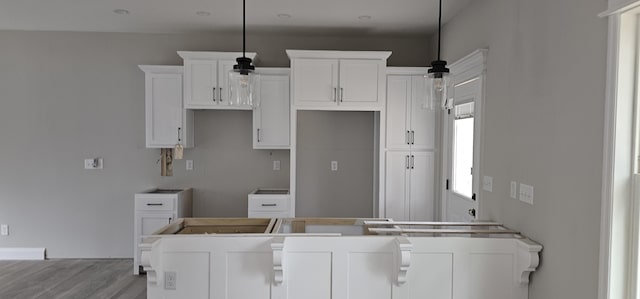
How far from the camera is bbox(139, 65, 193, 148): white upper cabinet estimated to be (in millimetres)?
3951

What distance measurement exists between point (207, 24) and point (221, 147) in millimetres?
1336

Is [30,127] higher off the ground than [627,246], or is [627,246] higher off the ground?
[30,127]

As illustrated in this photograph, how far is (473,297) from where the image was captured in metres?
2.25

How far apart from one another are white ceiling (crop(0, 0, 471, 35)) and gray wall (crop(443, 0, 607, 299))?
3.24ft

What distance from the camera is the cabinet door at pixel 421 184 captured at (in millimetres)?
3892

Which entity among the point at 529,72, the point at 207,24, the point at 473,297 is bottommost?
the point at 473,297

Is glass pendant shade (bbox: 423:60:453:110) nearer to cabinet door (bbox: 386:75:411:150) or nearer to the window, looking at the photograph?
the window

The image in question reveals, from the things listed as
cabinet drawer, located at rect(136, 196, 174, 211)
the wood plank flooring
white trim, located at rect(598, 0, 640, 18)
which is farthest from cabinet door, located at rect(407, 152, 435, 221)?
the wood plank flooring

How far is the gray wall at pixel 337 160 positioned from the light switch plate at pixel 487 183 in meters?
1.69

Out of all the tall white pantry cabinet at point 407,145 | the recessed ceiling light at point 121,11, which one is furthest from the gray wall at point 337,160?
the recessed ceiling light at point 121,11

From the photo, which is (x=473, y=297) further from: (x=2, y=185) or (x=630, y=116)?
(x=2, y=185)

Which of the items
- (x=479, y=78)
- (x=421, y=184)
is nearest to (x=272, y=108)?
(x=421, y=184)

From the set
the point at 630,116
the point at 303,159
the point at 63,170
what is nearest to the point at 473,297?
the point at 630,116

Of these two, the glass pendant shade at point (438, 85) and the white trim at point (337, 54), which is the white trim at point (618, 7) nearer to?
the glass pendant shade at point (438, 85)
